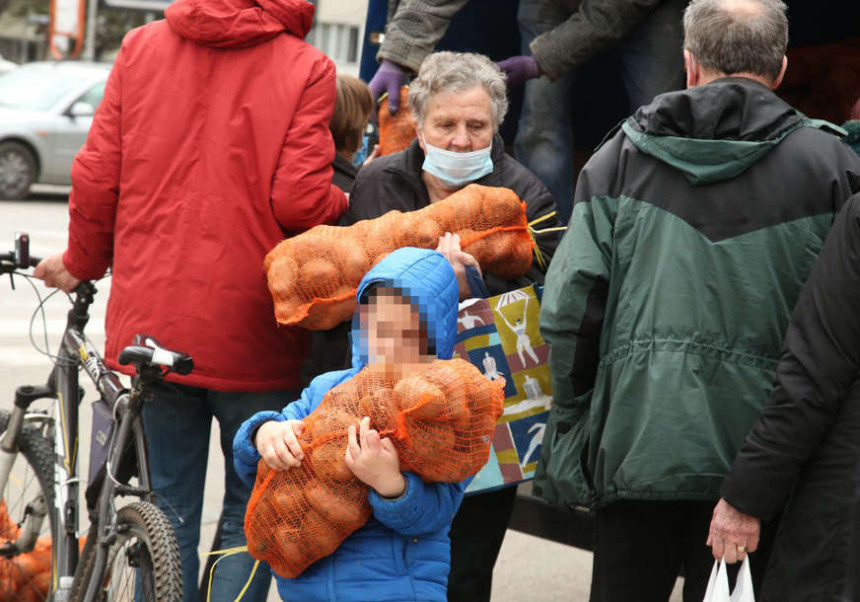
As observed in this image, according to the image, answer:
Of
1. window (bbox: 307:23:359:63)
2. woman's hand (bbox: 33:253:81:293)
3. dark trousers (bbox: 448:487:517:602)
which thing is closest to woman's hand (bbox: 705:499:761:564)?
dark trousers (bbox: 448:487:517:602)

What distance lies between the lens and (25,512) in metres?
4.09

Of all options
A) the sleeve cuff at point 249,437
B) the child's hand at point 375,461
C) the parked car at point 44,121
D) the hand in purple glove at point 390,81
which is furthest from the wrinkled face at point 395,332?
the parked car at point 44,121

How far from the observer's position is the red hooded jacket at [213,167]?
11.3ft

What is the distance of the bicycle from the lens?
3230mm

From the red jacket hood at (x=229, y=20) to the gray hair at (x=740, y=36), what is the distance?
48.8 inches

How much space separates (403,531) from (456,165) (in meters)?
1.26

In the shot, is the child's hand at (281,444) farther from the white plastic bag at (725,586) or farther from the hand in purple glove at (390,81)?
the hand in purple glove at (390,81)

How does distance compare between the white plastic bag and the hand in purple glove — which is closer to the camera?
the white plastic bag

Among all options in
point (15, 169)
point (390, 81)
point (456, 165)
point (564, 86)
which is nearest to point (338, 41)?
point (15, 169)

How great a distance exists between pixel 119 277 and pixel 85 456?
2983 millimetres

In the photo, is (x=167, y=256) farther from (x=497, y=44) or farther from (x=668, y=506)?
(x=497, y=44)

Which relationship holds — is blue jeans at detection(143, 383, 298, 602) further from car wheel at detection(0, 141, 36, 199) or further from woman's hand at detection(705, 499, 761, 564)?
car wheel at detection(0, 141, 36, 199)

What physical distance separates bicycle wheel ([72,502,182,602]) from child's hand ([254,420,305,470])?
684mm

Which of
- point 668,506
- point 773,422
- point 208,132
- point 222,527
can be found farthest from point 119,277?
point 773,422
